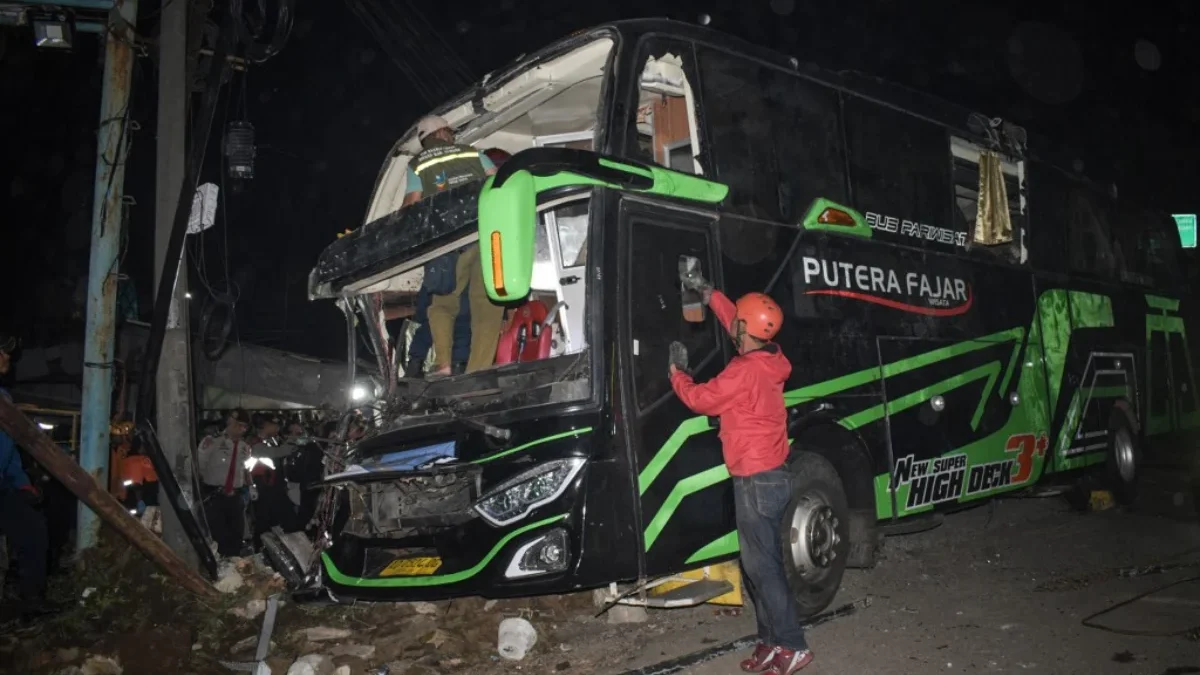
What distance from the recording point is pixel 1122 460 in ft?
30.0

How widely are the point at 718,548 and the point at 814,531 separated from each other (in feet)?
2.71

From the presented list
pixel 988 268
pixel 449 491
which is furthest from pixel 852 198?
pixel 449 491

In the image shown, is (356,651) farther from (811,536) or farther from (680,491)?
(811,536)

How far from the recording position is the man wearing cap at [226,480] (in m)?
9.62

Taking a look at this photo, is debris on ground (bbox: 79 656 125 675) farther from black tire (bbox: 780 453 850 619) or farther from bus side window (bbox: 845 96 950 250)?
bus side window (bbox: 845 96 950 250)

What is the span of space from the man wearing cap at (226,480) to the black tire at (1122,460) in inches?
371

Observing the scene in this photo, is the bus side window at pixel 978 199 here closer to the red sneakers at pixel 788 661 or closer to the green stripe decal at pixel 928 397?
the green stripe decal at pixel 928 397

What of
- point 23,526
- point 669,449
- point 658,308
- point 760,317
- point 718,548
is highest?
point 658,308

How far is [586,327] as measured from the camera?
180 inches

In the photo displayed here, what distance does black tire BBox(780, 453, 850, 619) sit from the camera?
5.39 meters

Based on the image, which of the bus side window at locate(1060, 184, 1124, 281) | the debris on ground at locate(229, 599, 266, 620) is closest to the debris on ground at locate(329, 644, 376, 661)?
the debris on ground at locate(229, 599, 266, 620)

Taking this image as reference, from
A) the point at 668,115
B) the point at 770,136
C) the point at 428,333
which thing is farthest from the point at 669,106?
the point at 428,333

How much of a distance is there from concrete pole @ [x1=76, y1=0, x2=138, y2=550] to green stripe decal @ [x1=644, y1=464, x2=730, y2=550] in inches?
206

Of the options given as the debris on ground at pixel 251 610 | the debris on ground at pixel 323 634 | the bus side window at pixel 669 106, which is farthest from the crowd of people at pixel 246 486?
the bus side window at pixel 669 106
